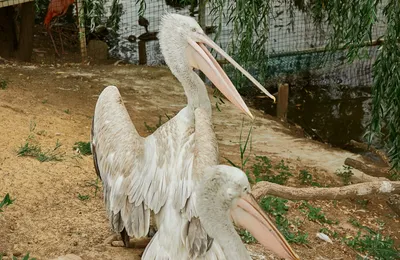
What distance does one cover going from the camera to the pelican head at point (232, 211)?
9.53 ft

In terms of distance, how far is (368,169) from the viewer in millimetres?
6613

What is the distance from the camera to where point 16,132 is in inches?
219

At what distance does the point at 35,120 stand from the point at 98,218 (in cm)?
192

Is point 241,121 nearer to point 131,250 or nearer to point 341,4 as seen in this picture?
point 341,4

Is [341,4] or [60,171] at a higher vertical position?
[341,4]

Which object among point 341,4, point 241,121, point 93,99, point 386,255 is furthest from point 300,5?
point 386,255

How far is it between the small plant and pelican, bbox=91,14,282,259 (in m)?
2.63

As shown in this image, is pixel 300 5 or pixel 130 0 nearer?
pixel 300 5

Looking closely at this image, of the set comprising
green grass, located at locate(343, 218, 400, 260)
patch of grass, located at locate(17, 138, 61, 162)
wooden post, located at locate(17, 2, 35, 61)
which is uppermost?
wooden post, located at locate(17, 2, 35, 61)

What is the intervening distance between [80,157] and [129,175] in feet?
5.49

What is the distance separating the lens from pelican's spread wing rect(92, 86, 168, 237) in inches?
145

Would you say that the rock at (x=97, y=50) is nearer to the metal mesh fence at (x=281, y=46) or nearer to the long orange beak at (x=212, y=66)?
the metal mesh fence at (x=281, y=46)

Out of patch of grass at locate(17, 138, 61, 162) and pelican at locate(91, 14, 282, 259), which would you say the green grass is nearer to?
pelican at locate(91, 14, 282, 259)

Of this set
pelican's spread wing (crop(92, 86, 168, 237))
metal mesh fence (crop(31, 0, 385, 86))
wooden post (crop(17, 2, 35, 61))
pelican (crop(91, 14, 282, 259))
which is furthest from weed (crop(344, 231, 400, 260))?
wooden post (crop(17, 2, 35, 61))
